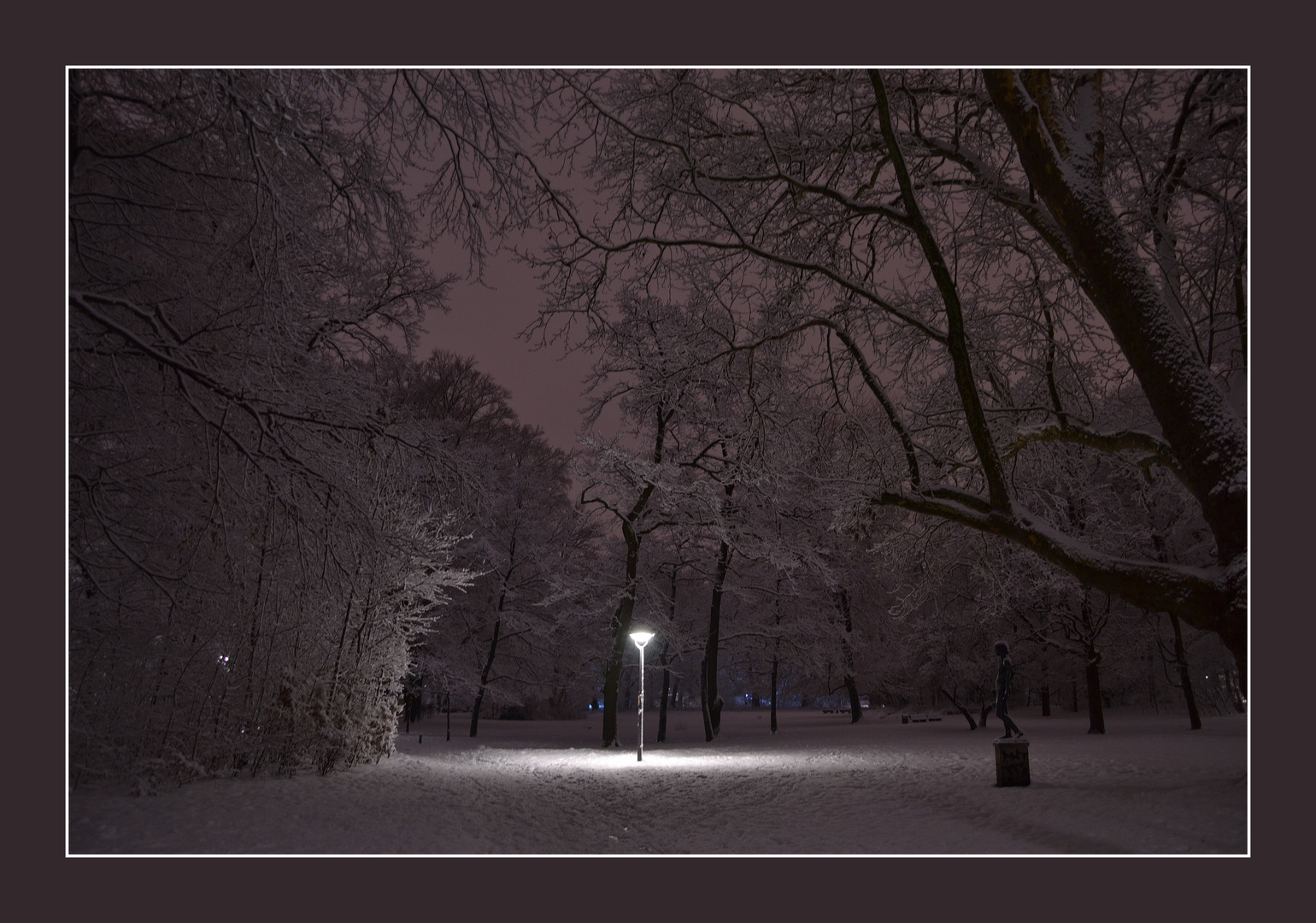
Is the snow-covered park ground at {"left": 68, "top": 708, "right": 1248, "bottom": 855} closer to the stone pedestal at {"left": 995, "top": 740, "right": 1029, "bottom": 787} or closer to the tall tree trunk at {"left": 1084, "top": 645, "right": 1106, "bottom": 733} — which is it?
the stone pedestal at {"left": 995, "top": 740, "right": 1029, "bottom": 787}

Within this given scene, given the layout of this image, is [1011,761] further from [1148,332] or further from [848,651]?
[848,651]

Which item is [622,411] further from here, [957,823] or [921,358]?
[957,823]

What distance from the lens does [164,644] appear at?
6.40 metres

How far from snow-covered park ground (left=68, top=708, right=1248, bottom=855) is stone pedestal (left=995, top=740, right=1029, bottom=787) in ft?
0.49

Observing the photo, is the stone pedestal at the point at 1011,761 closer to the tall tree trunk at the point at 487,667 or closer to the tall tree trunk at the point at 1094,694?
the tall tree trunk at the point at 1094,694

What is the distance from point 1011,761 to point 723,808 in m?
2.71

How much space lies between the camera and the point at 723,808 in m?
7.02

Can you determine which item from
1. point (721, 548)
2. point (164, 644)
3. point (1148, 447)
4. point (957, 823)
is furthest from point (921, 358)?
point (721, 548)

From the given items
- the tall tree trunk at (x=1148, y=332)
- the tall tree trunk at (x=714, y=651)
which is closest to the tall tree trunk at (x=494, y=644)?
the tall tree trunk at (x=714, y=651)

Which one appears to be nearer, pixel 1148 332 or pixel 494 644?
pixel 1148 332

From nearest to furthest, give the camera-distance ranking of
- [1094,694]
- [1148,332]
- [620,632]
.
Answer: [1148,332]
[1094,694]
[620,632]

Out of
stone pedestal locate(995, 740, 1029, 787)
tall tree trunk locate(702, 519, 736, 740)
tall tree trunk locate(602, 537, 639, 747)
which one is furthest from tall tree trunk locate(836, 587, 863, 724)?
stone pedestal locate(995, 740, 1029, 787)

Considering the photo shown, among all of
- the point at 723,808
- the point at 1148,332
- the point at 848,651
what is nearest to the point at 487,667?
the point at 848,651

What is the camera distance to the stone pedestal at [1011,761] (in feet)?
23.1
